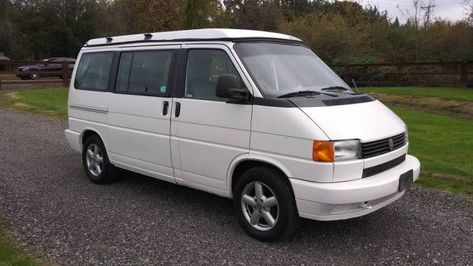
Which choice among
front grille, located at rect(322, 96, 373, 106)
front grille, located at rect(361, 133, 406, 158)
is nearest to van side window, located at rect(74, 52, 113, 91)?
front grille, located at rect(322, 96, 373, 106)

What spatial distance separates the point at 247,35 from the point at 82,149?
334 cm

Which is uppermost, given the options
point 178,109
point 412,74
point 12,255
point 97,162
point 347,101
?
point 412,74

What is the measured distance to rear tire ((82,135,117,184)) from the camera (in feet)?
22.3

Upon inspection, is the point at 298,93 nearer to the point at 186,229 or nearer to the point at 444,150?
the point at 186,229

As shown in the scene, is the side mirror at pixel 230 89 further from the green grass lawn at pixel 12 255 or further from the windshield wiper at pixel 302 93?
the green grass lawn at pixel 12 255

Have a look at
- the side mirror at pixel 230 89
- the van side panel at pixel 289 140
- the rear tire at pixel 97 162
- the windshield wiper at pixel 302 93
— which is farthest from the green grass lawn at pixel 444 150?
the rear tire at pixel 97 162

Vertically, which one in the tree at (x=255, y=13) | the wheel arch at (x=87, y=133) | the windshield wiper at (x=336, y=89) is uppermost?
the tree at (x=255, y=13)

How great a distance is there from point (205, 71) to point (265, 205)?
5.23 ft

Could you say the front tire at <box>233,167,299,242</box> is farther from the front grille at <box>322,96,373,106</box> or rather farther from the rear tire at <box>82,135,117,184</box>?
the rear tire at <box>82,135,117,184</box>

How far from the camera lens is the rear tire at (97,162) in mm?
6801

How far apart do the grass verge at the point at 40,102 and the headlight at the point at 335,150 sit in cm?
1131

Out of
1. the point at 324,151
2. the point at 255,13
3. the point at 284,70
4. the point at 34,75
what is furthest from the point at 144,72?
the point at 255,13

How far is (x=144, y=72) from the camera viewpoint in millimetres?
6094

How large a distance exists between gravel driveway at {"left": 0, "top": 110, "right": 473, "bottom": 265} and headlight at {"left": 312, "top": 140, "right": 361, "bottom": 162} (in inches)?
35.8
